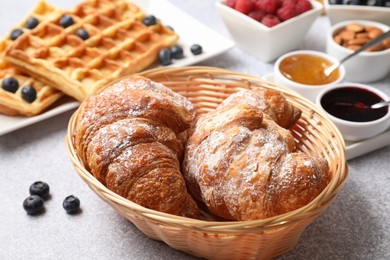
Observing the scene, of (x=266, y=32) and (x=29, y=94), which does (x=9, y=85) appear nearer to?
(x=29, y=94)

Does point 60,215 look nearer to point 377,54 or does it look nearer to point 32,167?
point 32,167

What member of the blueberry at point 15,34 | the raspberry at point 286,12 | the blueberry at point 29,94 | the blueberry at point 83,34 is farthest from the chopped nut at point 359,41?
the blueberry at point 15,34

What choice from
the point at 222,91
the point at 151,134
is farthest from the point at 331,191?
the point at 222,91

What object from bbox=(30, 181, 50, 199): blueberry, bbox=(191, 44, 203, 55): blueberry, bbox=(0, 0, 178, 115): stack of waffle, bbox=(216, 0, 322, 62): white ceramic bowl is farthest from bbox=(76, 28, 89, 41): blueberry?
bbox=(30, 181, 50, 199): blueberry

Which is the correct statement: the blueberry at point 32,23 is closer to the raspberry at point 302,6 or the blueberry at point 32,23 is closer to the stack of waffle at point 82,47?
the stack of waffle at point 82,47

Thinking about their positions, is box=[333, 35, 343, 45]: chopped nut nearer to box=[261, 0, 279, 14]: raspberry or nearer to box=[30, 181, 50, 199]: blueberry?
box=[261, 0, 279, 14]: raspberry
